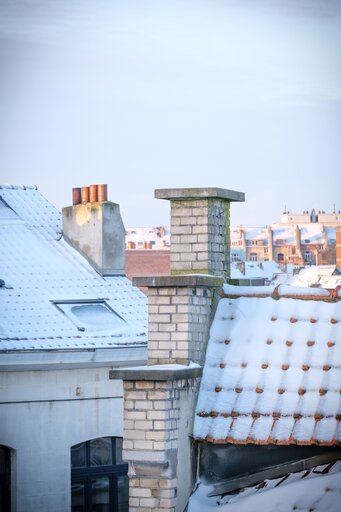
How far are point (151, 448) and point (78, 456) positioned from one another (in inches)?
390

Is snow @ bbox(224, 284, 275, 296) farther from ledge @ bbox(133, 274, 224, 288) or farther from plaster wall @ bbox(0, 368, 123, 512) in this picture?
plaster wall @ bbox(0, 368, 123, 512)

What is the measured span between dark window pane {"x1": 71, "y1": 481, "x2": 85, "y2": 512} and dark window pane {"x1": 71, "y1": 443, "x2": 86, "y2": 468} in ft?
1.08

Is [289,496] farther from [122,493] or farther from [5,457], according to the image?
[122,493]

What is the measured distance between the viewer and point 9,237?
2627cm

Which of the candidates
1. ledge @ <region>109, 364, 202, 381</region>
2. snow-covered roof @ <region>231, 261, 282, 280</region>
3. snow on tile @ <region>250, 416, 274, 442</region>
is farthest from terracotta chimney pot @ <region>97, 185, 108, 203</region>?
snow-covered roof @ <region>231, 261, 282, 280</region>

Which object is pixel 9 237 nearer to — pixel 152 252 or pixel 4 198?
pixel 4 198

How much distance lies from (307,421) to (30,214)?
14654 millimetres

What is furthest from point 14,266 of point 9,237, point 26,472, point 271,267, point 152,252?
point 271,267

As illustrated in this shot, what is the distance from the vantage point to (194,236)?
15602mm

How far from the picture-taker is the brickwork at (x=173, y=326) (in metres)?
14.5

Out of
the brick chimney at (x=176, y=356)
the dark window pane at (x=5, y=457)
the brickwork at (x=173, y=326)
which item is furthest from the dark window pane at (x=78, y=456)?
the brickwork at (x=173, y=326)

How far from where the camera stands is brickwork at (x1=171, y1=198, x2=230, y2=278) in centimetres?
1553

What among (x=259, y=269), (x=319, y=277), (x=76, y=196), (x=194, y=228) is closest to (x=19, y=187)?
(x=76, y=196)

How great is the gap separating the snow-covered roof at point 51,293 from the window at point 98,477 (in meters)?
1.88
